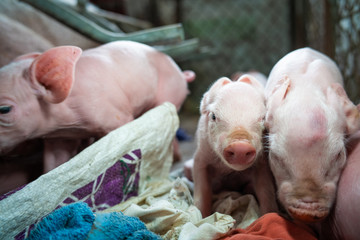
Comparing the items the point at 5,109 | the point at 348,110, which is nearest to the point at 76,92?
the point at 5,109

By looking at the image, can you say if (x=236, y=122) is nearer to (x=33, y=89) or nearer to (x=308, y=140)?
(x=308, y=140)

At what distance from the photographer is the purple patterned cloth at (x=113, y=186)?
4.80 ft

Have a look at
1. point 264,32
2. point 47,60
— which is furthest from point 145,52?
point 264,32

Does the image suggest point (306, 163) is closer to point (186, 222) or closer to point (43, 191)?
point (186, 222)

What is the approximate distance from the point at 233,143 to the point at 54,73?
3.12 feet

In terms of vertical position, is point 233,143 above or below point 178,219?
above

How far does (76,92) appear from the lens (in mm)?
1738

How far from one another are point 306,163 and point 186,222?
0.53 m

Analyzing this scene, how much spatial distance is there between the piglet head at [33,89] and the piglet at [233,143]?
70 centimetres

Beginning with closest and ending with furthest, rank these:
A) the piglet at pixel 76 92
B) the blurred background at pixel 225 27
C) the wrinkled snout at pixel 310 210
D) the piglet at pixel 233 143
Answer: the wrinkled snout at pixel 310 210
the piglet at pixel 233 143
the piglet at pixel 76 92
the blurred background at pixel 225 27

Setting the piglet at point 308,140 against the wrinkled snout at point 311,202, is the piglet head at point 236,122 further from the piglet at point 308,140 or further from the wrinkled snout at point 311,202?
the wrinkled snout at point 311,202

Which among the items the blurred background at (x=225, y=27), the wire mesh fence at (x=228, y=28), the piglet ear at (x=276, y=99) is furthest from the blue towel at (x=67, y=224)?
the wire mesh fence at (x=228, y=28)

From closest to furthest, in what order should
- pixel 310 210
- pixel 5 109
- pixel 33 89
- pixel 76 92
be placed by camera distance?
1. pixel 310 210
2. pixel 5 109
3. pixel 33 89
4. pixel 76 92

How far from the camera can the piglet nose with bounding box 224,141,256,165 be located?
1134mm
